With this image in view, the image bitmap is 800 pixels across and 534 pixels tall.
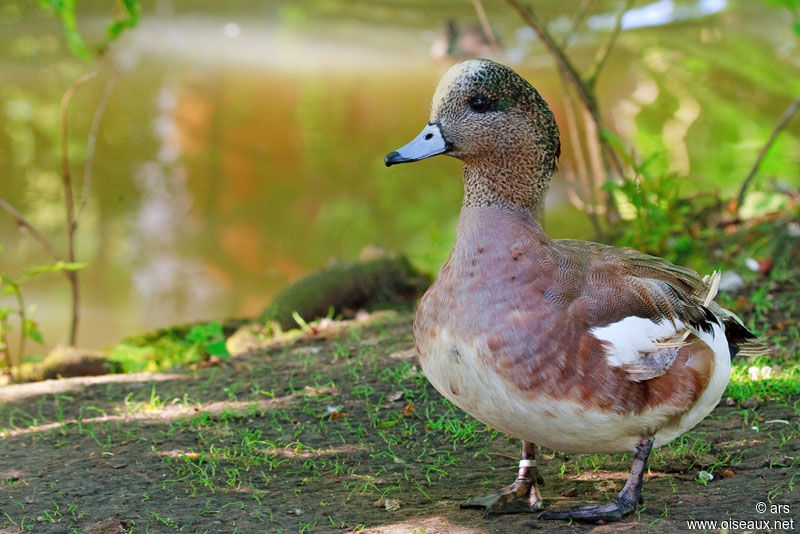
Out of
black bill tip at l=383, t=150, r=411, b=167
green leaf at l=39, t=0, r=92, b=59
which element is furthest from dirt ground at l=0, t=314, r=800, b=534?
green leaf at l=39, t=0, r=92, b=59

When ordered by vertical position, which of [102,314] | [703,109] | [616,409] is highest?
[703,109]

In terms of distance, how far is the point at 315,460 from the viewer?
11.2 feet

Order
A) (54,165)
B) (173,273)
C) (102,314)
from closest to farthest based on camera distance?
(102,314) < (173,273) < (54,165)

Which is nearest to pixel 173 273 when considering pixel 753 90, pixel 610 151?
pixel 610 151

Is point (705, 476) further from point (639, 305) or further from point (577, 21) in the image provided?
point (577, 21)

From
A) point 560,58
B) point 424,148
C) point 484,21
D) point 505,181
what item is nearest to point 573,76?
point 560,58

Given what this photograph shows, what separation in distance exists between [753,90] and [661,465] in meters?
8.95

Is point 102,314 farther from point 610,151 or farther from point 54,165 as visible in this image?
point 610,151

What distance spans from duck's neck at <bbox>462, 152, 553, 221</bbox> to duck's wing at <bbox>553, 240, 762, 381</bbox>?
21cm

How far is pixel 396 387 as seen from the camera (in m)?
4.06

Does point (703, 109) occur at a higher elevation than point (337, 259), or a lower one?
higher

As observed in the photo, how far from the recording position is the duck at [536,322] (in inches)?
102

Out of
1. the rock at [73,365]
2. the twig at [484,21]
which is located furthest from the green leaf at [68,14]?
the twig at [484,21]

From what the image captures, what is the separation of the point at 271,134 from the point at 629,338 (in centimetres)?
755
